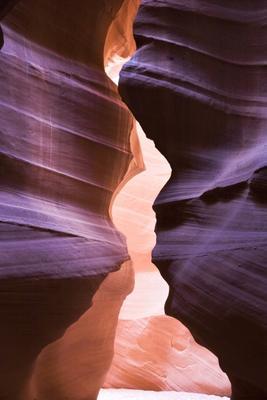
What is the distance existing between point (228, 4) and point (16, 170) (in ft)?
2.74

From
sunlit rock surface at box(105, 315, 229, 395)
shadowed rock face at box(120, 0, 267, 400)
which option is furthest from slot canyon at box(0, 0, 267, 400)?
sunlit rock surface at box(105, 315, 229, 395)

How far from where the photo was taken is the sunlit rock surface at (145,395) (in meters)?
2.50

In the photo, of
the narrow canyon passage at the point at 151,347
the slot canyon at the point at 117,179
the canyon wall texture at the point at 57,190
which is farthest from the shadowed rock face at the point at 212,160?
the narrow canyon passage at the point at 151,347

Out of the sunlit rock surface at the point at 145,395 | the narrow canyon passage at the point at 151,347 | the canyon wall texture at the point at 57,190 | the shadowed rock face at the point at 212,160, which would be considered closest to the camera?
the shadowed rock face at the point at 212,160

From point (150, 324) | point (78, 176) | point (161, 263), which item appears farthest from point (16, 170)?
point (150, 324)

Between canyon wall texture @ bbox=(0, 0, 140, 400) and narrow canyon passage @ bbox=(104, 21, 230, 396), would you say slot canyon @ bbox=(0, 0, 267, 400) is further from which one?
narrow canyon passage @ bbox=(104, 21, 230, 396)

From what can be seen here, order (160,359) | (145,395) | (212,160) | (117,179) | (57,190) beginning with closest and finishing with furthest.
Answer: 1. (212,160)
2. (57,190)
3. (117,179)
4. (145,395)
5. (160,359)

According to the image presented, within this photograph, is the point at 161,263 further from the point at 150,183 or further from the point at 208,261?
the point at 150,183

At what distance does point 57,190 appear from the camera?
76.5 inches

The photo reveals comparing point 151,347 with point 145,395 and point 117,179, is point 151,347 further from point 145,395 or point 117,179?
point 117,179

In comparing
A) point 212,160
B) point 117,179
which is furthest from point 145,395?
point 212,160

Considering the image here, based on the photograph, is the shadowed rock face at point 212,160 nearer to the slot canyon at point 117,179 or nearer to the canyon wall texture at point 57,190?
the slot canyon at point 117,179

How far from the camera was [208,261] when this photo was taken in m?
1.53

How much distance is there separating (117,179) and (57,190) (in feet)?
1.15
